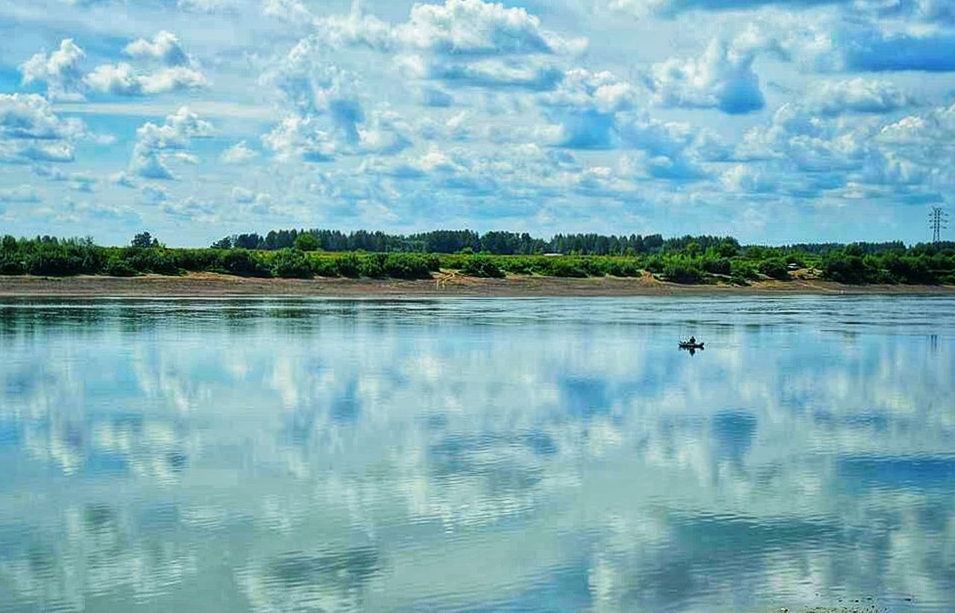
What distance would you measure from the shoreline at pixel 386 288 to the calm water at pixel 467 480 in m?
47.3

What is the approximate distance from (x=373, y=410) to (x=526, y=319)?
41215 mm

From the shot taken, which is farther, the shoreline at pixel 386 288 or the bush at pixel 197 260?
the bush at pixel 197 260

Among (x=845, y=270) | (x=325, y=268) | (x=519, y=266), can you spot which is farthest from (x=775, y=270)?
(x=325, y=268)

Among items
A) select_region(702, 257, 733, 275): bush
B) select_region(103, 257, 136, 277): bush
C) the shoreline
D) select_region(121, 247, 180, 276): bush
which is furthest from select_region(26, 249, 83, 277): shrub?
select_region(702, 257, 733, 275): bush

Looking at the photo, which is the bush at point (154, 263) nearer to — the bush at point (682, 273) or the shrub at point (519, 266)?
the shrub at point (519, 266)

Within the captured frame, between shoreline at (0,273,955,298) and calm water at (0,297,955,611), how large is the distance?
155ft

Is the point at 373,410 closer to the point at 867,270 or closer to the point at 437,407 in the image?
the point at 437,407

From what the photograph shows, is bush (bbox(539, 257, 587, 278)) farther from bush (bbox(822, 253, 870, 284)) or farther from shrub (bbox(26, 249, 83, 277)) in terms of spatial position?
shrub (bbox(26, 249, 83, 277))

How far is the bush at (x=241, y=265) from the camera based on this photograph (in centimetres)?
10356

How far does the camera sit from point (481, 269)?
11788 cm

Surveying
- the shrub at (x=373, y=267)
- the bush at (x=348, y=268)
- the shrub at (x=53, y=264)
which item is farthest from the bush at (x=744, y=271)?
A: the shrub at (x=53, y=264)

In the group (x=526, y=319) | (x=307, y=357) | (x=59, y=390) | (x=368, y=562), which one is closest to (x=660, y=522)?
(x=368, y=562)

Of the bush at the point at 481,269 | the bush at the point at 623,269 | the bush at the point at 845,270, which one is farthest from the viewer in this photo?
the bush at the point at 845,270

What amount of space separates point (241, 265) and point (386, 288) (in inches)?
526
